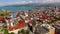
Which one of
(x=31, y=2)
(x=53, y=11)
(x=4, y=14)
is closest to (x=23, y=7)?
(x=31, y=2)

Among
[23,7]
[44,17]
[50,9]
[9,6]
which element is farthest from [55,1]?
[9,6]

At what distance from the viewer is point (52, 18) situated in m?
2.54

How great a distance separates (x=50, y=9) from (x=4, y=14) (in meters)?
0.77

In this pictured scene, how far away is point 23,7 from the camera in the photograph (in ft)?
8.09

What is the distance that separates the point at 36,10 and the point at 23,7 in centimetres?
22

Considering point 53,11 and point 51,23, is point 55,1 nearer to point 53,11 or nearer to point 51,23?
point 53,11

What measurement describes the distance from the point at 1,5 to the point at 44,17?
0.74 metres

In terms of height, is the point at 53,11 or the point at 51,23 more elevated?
the point at 53,11

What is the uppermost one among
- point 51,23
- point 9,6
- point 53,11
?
point 9,6

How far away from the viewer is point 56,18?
254 centimetres

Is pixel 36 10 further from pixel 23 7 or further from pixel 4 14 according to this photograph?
pixel 4 14

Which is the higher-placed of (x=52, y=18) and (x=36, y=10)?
(x=36, y=10)

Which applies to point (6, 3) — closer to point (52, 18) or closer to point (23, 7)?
point (23, 7)

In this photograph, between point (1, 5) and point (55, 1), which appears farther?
point (55, 1)
